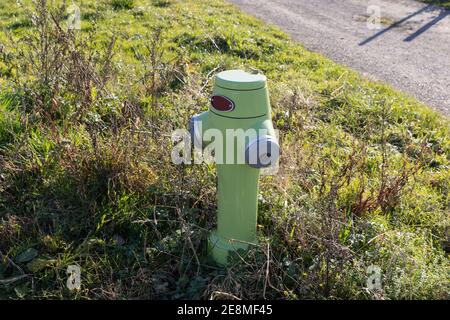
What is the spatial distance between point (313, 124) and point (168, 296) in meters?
2.24

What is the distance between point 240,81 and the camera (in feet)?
7.27

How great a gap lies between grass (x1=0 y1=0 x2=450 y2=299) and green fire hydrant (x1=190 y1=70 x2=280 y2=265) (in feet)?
0.46

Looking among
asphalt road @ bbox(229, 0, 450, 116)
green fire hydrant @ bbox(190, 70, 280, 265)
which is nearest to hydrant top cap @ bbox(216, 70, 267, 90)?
green fire hydrant @ bbox(190, 70, 280, 265)

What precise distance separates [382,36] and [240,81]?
616 cm

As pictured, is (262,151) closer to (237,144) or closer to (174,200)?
(237,144)

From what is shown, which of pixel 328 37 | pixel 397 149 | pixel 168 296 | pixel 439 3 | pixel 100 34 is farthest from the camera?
pixel 439 3

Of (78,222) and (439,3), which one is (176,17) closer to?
(78,222)

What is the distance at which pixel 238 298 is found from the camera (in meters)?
2.25

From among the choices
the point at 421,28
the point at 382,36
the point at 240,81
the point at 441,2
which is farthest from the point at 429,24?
the point at 240,81

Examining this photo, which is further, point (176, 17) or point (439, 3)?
point (439, 3)

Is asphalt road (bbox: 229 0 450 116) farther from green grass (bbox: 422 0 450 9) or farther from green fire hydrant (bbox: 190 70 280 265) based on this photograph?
green fire hydrant (bbox: 190 70 280 265)

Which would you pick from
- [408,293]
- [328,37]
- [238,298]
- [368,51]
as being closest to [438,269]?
[408,293]

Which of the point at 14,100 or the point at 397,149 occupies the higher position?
the point at 14,100

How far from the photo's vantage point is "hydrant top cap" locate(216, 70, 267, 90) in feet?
7.24
